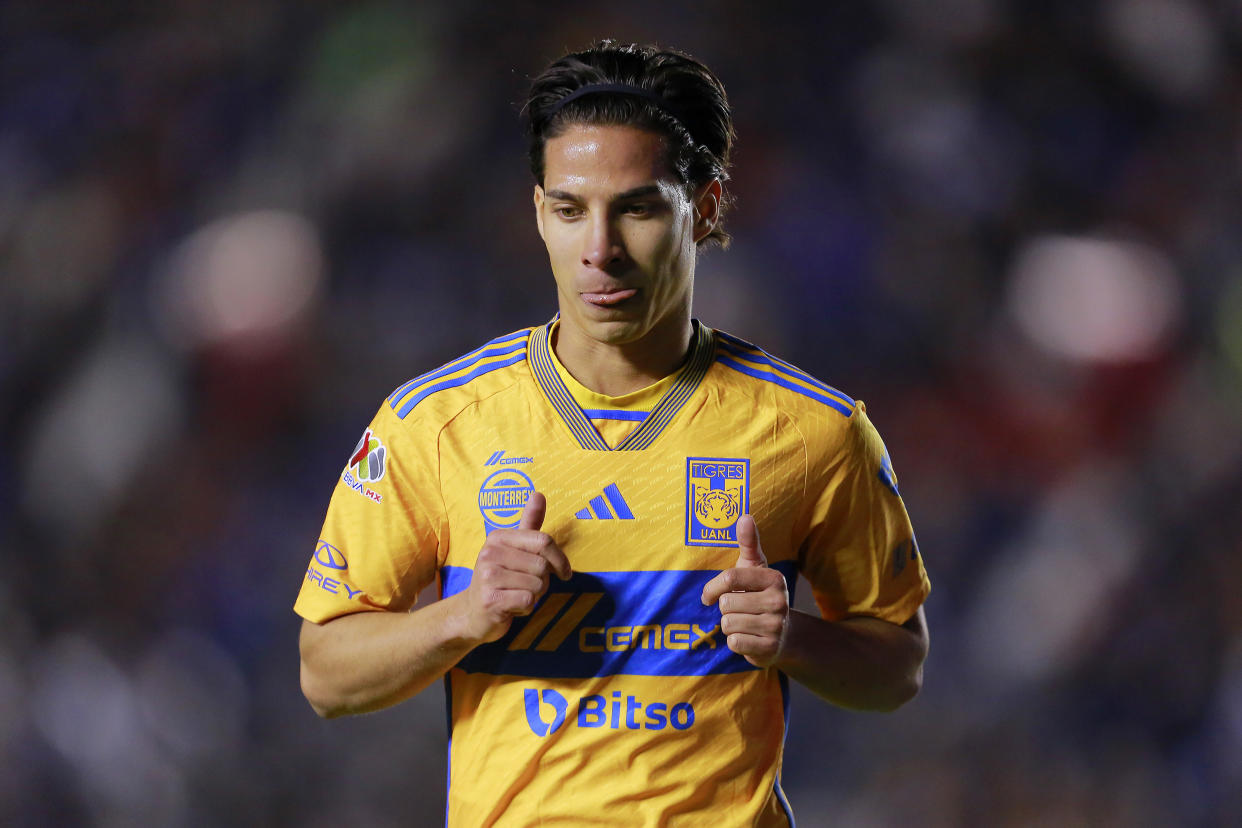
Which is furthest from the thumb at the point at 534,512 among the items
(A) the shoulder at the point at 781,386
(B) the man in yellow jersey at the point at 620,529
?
(A) the shoulder at the point at 781,386

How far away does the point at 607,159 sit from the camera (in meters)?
1.58

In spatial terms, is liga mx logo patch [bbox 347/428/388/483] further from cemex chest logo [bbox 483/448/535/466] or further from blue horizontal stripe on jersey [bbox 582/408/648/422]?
blue horizontal stripe on jersey [bbox 582/408/648/422]

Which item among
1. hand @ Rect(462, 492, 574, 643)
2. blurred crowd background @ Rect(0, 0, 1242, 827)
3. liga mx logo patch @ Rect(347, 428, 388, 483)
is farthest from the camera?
blurred crowd background @ Rect(0, 0, 1242, 827)

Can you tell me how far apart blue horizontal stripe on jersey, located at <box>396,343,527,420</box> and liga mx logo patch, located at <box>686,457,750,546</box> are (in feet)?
0.90

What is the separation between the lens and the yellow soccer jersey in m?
1.53

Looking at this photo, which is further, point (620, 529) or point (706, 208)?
point (706, 208)

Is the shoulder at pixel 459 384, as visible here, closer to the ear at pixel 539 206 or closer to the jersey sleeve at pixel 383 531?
the jersey sleeve at pixel 383 531

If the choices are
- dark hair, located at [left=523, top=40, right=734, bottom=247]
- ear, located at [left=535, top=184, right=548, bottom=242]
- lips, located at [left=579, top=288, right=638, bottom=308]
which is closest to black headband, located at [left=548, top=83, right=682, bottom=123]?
dark hair, located at [left=523, top=40, right=734, bottom=247]

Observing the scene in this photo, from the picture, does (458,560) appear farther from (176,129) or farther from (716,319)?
(176,129)

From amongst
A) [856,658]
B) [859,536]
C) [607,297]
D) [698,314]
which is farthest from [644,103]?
[698,314]

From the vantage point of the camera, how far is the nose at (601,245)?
5.07 feet

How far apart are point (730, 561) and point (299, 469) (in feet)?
6.34

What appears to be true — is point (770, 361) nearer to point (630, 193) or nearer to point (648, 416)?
point (648, 416)

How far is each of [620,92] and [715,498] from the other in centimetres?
53
